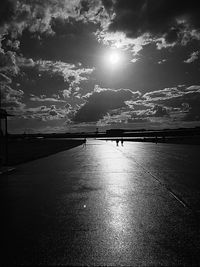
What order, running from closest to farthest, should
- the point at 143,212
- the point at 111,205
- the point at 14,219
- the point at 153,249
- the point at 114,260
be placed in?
1. the point at 114,260
2. the point at 153,249
3. the point at 14,219
4. the point at 143,212
5. the point at 111,205

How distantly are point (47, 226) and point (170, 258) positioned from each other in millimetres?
2847

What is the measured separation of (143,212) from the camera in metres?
7.98

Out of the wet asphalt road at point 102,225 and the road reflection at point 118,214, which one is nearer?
the wet asphalt road at point 102,225

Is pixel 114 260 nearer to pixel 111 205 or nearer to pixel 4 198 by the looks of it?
pixel 111 205

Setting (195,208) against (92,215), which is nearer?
(92,215)

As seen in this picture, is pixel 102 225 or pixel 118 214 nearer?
pixel 102 225

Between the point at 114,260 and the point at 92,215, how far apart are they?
291 cm

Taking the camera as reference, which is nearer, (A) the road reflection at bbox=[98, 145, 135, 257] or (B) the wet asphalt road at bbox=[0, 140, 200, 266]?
(B) the wet asphalt road at bbox=[0, 140, 200, 266]

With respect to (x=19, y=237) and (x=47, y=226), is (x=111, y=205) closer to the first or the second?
(x=47, y=226)

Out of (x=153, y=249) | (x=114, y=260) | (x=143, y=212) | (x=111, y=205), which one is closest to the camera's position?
(x=114, y=260)

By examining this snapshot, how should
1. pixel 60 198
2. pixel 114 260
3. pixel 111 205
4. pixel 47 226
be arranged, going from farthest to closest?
pixel 60 198, pixel 111 205, pixel 47 226, pixel 114 260

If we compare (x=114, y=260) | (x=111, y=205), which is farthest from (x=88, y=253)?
(x=111, y=205)

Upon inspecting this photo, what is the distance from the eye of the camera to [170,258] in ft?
16.0

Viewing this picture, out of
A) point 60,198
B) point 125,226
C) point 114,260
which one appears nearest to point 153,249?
point 114,260
